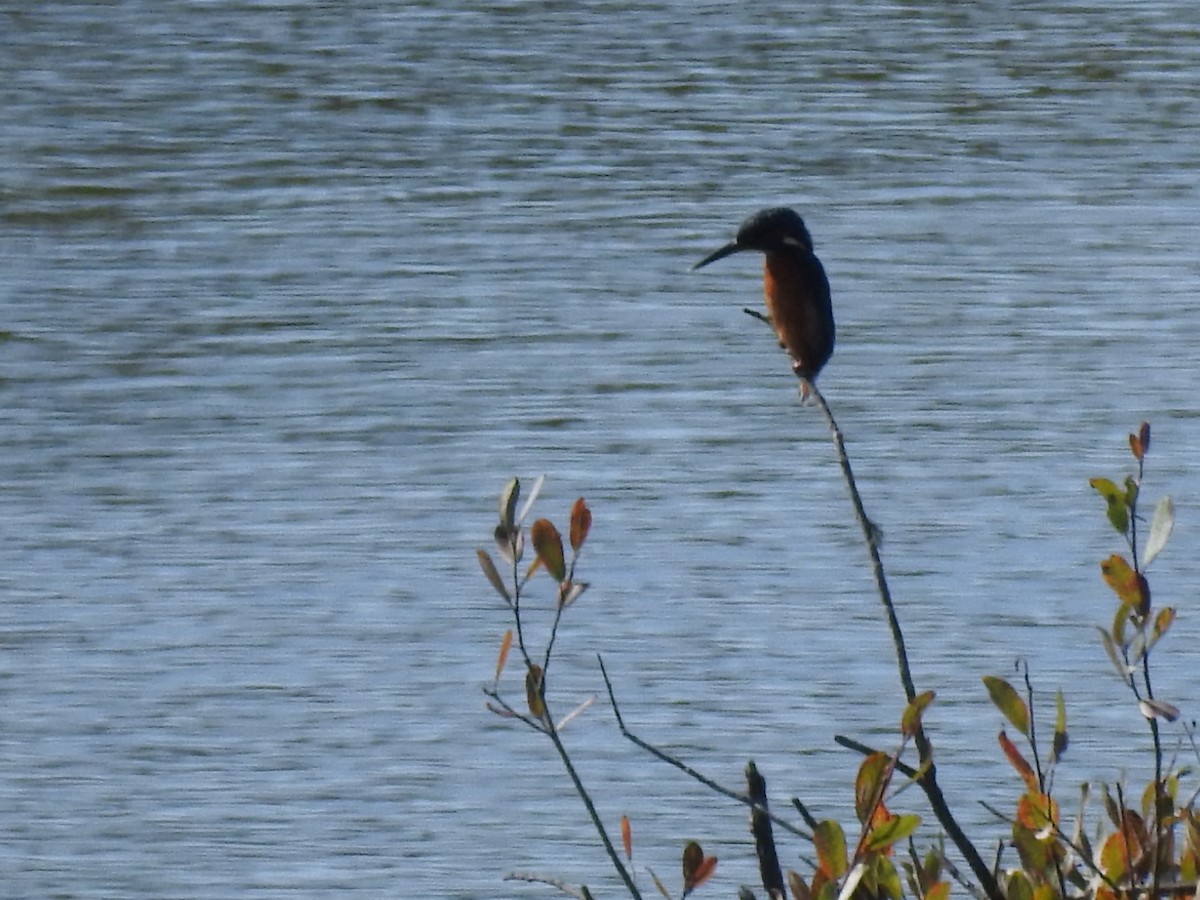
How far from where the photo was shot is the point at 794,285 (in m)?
3.70

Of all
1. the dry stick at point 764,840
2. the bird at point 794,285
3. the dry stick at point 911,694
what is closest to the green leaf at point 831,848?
the dry stick at point 911,694

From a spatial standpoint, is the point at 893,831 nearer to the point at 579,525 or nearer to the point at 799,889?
the point at 799,889

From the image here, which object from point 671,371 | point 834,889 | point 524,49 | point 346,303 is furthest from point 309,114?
point 834,889

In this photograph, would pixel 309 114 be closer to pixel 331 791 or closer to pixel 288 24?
pixel 288 24

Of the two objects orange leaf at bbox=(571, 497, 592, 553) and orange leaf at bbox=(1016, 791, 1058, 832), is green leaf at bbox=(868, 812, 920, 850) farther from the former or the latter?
orange leaf at bbox=(571, 497, 592, 553)

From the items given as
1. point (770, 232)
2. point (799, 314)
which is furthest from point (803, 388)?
point (770, 232)

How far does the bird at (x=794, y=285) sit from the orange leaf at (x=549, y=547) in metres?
1.93

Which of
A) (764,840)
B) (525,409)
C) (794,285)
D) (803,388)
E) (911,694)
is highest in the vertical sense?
(911,694)

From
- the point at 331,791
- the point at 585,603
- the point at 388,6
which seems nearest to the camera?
the point at 331,791

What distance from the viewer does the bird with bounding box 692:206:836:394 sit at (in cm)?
368

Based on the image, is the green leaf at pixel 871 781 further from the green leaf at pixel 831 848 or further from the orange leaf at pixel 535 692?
the orange leaf at pixel 535 692

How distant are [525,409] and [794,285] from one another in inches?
58.6

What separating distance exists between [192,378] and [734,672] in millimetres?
1822

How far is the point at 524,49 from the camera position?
803 centimetres
